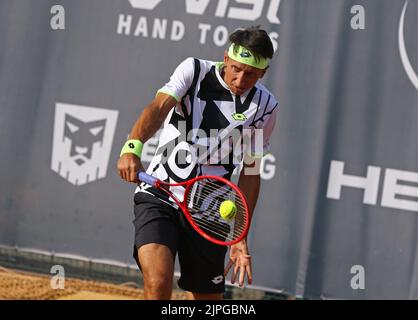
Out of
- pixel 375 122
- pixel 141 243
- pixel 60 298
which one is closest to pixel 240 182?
pixel 141 243

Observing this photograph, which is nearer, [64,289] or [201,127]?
[201,127]

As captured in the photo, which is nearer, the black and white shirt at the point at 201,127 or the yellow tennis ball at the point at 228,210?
the yellow tennis ball at the point at 228,210

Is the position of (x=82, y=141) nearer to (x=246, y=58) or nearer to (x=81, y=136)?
(x=81, y=136)

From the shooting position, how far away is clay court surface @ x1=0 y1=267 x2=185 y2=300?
7.06 m

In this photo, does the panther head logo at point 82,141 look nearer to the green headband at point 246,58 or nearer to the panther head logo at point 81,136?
the panther head logo at point 81,136

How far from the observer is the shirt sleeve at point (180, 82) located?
467cm

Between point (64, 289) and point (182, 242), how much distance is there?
2651 millimetres

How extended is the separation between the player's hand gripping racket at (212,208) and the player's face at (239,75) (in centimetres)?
51

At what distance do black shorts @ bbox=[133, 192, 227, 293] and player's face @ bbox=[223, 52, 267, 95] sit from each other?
733 mm

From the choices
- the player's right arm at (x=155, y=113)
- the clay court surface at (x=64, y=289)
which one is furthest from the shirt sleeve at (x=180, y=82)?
the clay court surface at (x=64, y=289)

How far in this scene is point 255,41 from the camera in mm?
4766

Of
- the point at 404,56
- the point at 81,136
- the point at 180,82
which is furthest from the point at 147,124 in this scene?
the point at 404,56

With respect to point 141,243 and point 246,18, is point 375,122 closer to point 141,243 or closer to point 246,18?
point 246,18
